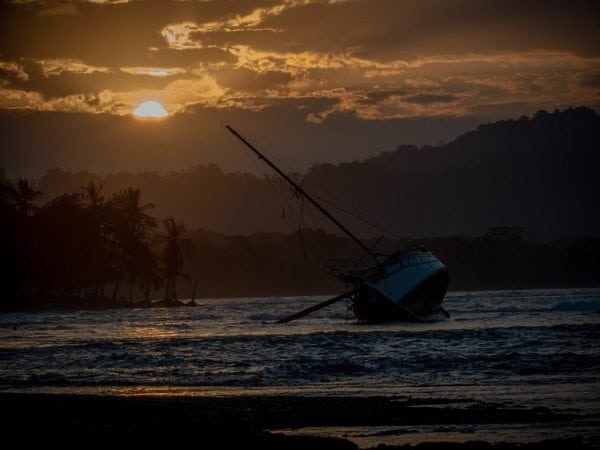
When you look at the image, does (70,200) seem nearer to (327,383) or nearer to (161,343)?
(161,343)

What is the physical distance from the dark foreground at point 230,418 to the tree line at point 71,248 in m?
108

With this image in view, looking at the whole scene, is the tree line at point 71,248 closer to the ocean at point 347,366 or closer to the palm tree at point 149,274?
the palm tree at point 149,274

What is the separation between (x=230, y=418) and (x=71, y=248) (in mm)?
118241

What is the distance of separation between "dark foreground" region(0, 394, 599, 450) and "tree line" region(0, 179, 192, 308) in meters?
108

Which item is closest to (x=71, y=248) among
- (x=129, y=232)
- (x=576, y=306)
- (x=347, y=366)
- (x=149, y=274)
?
(x=129, y=232)

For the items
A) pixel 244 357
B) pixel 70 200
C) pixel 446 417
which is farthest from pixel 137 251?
pixel 446 417

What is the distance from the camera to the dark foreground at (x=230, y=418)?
15898 mm

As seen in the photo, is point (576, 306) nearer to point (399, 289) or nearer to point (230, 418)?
point (399, 289)

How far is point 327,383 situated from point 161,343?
20.5 meters

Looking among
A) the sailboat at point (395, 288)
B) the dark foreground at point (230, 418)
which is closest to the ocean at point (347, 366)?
the dark foreground at point (230, 418)

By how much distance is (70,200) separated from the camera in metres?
140

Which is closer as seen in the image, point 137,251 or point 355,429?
point 355,429

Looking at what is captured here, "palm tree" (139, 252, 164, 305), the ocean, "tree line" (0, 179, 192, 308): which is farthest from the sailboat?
"palm tree" (139, 252, 164, 305)

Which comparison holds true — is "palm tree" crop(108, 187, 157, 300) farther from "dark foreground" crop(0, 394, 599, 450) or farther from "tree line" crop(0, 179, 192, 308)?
"dark foreground" crop(0, 394, 599, 450)
